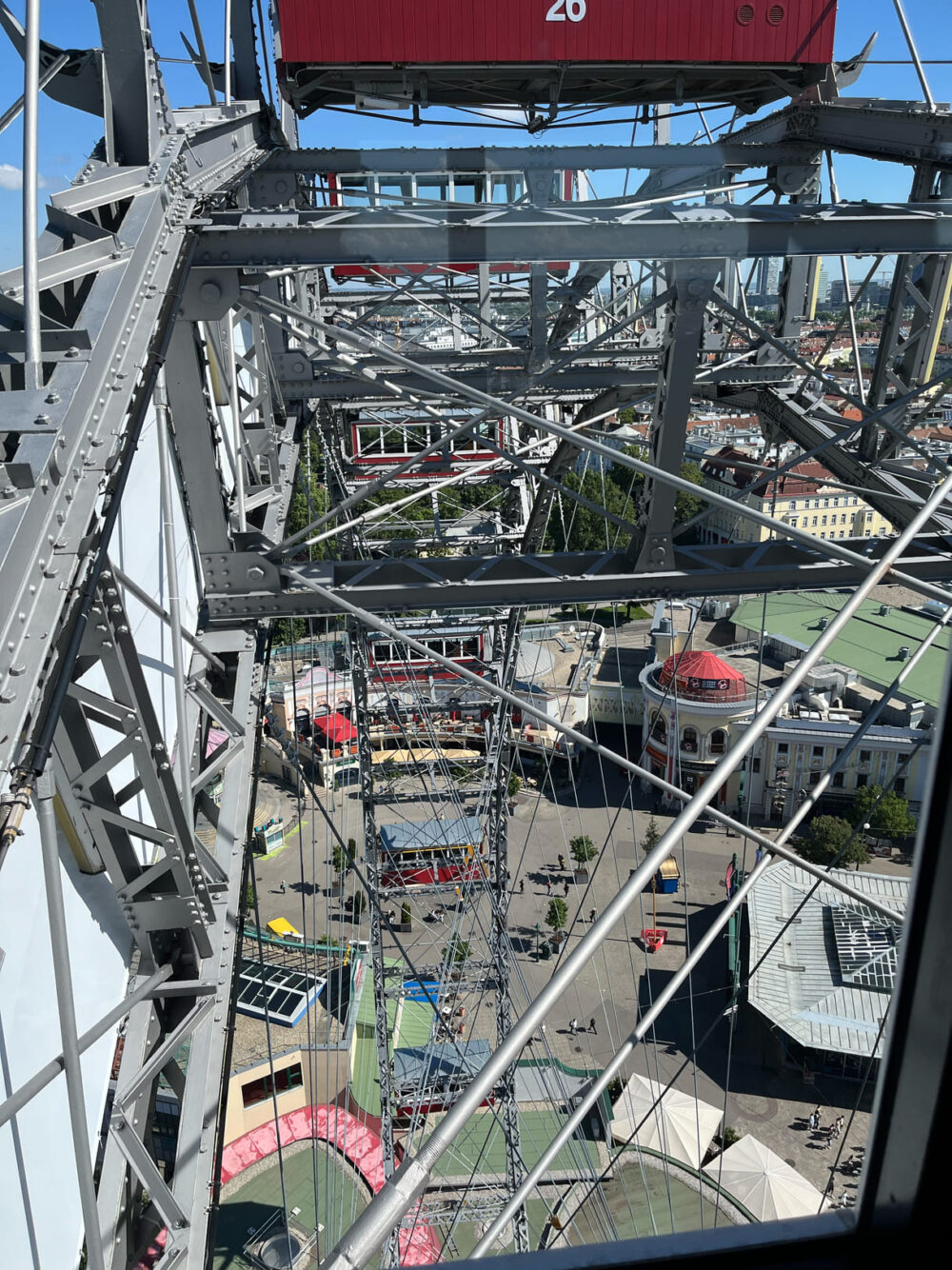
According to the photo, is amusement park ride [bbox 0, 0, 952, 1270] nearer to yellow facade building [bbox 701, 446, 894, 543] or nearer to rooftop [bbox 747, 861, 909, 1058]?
rooftop [bbox 747, 861, 909, 1058]

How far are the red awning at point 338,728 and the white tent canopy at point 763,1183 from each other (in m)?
11.1

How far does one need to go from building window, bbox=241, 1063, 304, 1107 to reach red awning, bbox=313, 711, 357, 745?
683 centimetres

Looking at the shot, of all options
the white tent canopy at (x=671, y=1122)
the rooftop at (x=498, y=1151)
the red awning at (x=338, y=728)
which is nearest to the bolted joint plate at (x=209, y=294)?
the rooftop at (x=498, y=1151)

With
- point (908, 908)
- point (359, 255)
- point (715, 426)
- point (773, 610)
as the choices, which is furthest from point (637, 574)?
point (715, 426)

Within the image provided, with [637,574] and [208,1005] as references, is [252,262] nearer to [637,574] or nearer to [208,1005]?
[637,574]

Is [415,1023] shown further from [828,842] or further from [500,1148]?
[828,842]

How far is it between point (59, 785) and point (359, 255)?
2572 millimetres

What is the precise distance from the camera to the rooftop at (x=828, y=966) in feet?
58.2

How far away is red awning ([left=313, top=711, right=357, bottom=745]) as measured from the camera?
22.6 metres

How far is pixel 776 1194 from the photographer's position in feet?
44.3

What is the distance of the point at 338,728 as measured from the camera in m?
23.0

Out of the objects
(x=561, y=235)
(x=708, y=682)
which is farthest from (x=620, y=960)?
(x=561, y=235)

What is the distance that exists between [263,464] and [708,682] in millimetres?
22033

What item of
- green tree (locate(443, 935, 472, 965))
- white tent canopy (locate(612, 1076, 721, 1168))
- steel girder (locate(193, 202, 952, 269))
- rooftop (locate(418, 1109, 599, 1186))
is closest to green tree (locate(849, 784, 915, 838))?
white tent canopy (locate(612, 1076, 721, 1168))
